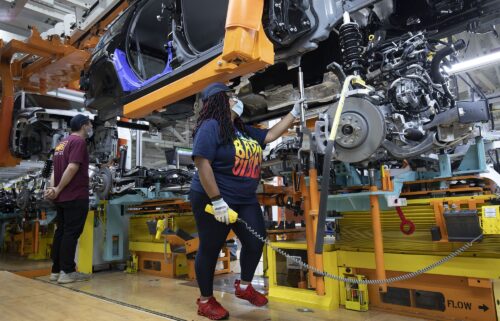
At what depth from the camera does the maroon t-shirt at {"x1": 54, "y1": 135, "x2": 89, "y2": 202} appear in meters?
3.45

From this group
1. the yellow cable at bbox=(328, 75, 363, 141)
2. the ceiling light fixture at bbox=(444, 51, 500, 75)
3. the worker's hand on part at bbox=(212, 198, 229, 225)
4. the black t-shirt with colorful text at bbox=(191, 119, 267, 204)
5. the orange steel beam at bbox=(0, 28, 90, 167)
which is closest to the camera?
the yellow cable at bbox=(328, 75, 363, 141)

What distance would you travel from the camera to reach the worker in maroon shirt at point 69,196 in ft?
11.2

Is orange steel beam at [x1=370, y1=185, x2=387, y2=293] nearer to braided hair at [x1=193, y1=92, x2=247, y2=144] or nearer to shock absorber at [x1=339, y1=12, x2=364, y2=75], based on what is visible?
shock absorber at [x1=339, y1=12, x2=364, y2=75]

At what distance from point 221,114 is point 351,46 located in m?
0.83

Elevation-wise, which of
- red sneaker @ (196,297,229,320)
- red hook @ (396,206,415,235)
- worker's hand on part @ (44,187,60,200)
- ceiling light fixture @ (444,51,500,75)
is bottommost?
red sneaker @ (196,297,229,320)

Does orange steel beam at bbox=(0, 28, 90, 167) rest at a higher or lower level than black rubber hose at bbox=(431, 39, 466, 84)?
higher

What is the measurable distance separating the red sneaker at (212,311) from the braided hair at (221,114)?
0.97 m

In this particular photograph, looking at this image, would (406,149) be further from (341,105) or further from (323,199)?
(323,199)

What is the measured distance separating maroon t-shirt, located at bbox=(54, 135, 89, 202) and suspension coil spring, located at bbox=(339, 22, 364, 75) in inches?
101

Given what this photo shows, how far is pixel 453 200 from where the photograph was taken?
6.64ft

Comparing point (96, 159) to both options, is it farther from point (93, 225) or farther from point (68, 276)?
point (68, 276)

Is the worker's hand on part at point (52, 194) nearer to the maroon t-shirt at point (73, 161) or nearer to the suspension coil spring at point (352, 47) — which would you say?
the maroon t-shirt at point (73, 161)

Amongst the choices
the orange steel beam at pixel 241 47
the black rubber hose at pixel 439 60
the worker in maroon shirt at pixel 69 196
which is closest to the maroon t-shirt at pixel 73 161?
the worker in maroon shirt at pixel 69 196

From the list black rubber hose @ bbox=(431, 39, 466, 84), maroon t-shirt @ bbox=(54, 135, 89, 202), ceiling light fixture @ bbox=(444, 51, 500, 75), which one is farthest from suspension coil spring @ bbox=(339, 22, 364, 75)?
ceiling light fixture @ bbox=(444, 51, 500, 75)
